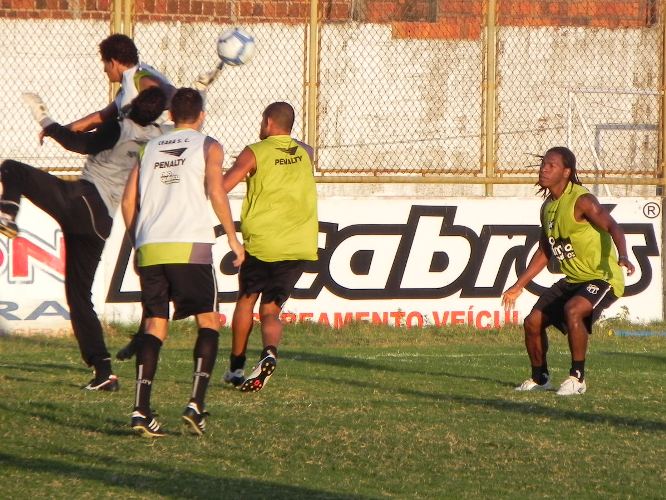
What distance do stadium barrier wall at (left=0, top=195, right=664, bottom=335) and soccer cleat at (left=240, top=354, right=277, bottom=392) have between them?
5007 millimetres

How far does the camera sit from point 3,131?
15.9 meters

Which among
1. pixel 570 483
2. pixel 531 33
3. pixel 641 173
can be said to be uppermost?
pixel 531 33

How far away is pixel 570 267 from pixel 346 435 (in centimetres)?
348

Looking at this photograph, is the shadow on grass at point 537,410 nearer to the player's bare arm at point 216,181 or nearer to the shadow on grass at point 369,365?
the shadow on grass at point 369,365

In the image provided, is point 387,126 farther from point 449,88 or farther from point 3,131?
point 3,131

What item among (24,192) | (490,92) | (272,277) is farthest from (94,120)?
(490,92)

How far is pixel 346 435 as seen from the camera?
781 cm

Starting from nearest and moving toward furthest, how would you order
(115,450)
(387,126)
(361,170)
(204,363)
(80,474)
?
1. (80,474)
2. (115,450)
3. (204,363)
4. (361,170)
5. (387,126)

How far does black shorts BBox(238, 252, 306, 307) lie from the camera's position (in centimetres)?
1011

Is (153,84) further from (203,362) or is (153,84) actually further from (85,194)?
(203,362)

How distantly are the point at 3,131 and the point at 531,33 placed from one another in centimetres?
646

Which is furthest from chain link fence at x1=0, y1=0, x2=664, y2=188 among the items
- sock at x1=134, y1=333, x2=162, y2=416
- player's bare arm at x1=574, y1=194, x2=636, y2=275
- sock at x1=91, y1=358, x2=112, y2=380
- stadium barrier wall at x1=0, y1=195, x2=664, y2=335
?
sock at x1=134, y1=333, x2=162, y2=416

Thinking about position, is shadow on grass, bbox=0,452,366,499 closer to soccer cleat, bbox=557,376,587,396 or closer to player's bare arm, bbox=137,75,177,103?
player's bare arm, bbox=137,75,177,103

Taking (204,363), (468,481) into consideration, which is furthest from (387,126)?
(468,481)
